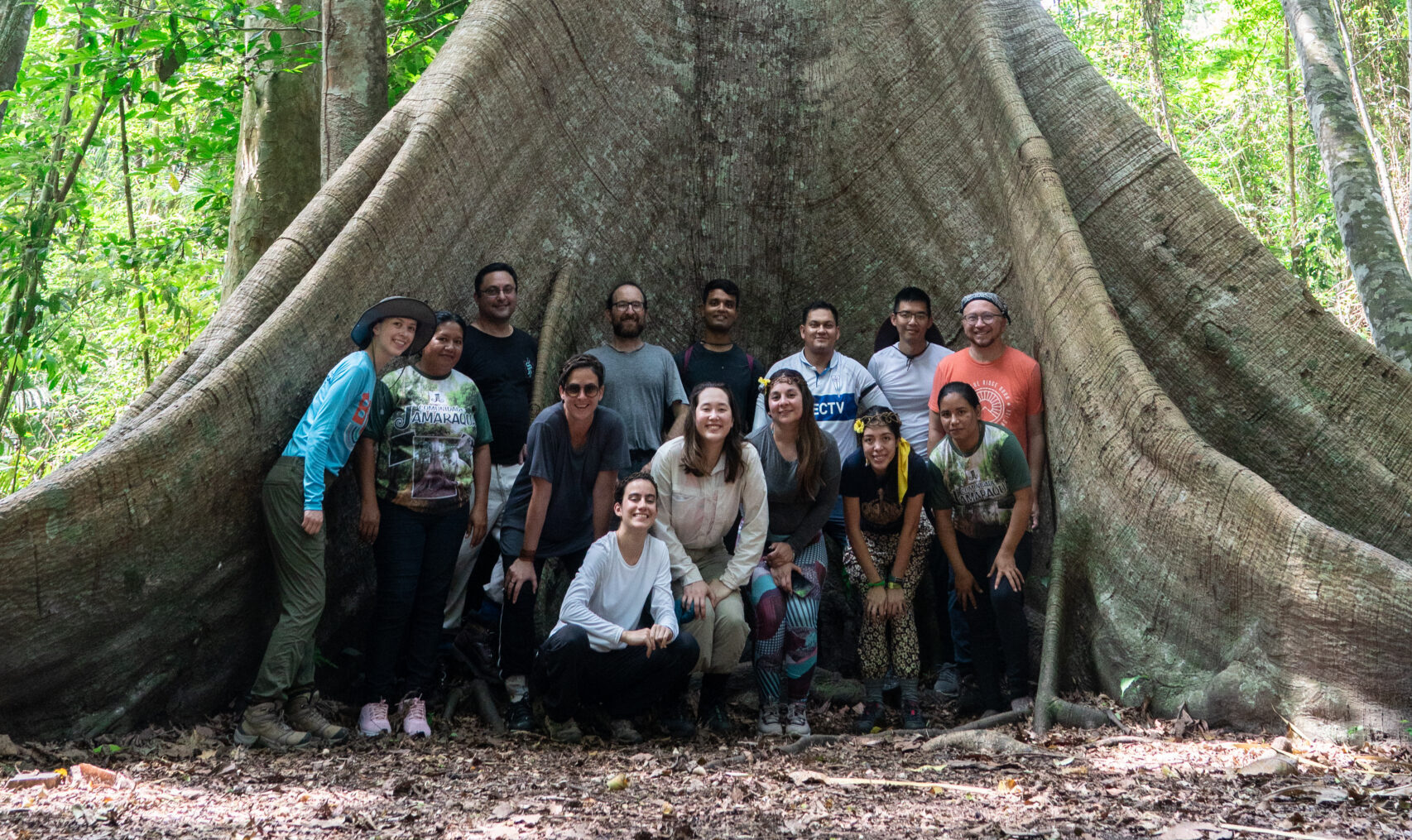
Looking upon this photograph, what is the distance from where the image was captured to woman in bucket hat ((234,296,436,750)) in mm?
4527

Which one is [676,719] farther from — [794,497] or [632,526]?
[794,497]

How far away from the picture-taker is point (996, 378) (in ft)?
18.7

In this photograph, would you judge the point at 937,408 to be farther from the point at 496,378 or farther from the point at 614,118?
the point at 614,118

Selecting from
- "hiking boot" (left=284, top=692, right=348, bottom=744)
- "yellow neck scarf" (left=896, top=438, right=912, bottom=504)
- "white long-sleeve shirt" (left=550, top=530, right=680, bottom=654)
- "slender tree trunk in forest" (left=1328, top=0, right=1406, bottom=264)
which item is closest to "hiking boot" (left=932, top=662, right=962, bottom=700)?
"yellow neck scarf" (left=896, top=438, right=912, bottom=504)

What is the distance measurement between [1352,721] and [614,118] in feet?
15.9

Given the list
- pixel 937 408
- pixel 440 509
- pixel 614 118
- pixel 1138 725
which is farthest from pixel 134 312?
pixel 1138 725

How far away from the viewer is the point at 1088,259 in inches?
221

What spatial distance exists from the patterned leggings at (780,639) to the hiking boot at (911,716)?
0.46 m

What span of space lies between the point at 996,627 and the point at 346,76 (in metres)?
4.73

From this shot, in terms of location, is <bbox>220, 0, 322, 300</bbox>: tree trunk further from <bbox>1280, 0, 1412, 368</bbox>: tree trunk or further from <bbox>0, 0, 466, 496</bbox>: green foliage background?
<bbox>1280, 0, 1412, 368</bbox>: tree trunk

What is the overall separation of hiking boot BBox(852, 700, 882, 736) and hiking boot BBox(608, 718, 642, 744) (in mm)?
1028

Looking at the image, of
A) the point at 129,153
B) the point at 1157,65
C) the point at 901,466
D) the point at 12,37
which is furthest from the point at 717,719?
the point at 1157,65

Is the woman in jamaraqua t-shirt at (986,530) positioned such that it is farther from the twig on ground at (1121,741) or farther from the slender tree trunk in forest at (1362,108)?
the slender tree trunk in forest at (1362,108)

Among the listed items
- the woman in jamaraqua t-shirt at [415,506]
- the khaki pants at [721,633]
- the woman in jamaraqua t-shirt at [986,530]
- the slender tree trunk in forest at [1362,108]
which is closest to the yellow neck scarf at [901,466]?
the woman in jamaraqua t-shirt at [986,530]
